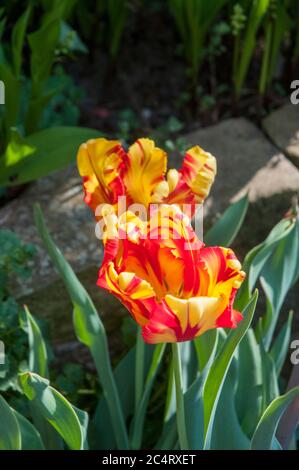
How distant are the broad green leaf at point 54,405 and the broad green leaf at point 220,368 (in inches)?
7.2

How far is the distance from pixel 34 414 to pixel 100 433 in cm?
17

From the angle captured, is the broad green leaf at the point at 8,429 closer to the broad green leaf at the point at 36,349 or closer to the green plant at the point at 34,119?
the broad green leaf at the point at 36,349

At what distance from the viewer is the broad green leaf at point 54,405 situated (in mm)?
1225

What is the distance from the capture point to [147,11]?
2.37m

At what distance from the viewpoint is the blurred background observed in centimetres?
173

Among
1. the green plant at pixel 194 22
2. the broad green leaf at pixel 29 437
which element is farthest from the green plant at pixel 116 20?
the broad green leaf at pixel 29 437

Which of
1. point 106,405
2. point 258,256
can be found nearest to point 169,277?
point 258,256

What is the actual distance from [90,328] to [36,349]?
0.30ft

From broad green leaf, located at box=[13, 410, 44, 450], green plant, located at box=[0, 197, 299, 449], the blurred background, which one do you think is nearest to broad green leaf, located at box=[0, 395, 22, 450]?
green plant, located at box=[0, 197, 299, 449]

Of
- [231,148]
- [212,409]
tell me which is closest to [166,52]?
[231,148]

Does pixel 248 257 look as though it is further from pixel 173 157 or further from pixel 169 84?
pixel 169 84

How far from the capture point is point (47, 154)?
178 centimetres

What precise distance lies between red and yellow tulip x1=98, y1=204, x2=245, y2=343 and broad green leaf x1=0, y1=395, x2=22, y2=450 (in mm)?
301

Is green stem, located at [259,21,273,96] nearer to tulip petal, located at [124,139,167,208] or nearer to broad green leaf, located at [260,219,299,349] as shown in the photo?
broad green leaf, located at [260,219,299,349]
